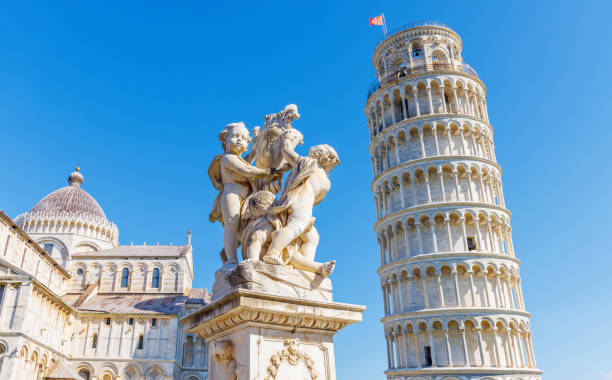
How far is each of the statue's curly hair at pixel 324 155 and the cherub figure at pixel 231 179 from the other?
478 millimetres

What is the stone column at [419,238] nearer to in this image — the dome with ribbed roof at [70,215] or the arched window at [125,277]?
the arched window at [125,277]

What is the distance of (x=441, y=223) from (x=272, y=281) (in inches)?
1264

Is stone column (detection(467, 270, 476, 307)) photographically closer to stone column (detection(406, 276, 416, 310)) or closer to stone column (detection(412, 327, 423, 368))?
stone column (detection(406, 276, 416, 310))

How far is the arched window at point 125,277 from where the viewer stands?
54.2 metres

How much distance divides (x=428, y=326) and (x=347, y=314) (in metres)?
29.5

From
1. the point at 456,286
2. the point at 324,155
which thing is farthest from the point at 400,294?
the point at 324,155

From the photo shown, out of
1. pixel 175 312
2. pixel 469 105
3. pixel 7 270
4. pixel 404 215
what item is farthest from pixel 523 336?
pixel 7 270

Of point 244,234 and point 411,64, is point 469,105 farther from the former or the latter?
point 244,234

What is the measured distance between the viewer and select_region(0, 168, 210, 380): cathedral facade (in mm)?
36375

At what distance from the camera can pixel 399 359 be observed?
3319 centimetres

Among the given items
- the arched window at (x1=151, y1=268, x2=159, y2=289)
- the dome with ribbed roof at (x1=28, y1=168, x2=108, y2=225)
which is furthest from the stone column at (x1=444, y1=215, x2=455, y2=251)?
the dome with ribbed roof at (x1=28, y1=168, x2=108, y2=225)

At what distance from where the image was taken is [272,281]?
13.8ft

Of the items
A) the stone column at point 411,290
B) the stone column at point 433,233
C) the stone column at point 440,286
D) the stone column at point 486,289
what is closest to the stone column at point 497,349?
the stone column at point 486,289

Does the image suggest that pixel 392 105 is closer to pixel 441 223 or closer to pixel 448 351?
pixel 441 223
